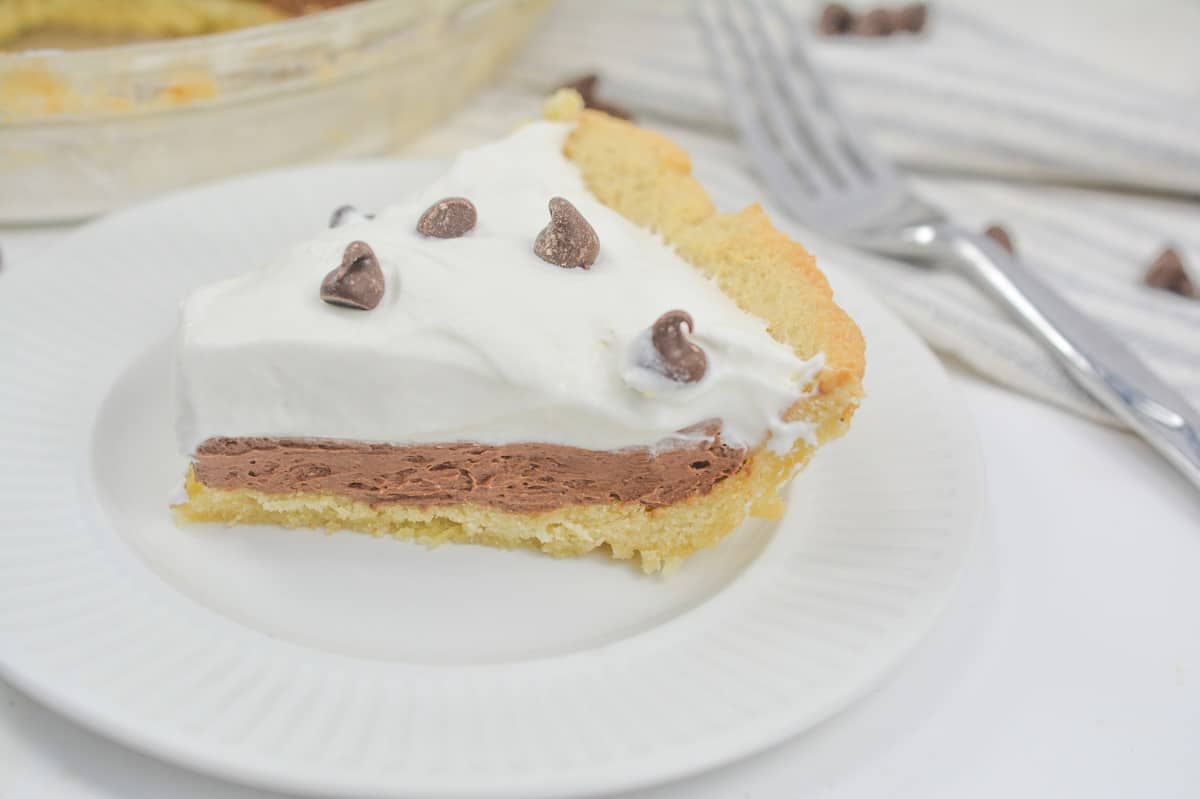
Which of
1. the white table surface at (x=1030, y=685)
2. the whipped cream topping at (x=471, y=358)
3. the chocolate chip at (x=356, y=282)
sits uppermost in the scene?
the chocolate chip at (x=356, y=282)

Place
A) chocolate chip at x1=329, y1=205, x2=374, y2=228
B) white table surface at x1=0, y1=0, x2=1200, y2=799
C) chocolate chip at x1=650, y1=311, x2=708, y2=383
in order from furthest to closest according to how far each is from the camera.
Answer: chocolate chip at x1=329, y1=205, x2=374, y2=228, chocolate chip at x1=650, y1=311, x2=708, y2=383, white table surface at x1=0, y1=0, x2=1200, y2=799

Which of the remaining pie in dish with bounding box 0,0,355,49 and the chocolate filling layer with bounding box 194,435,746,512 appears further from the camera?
the remaining pie in dish with bounding box 0,0,355,49

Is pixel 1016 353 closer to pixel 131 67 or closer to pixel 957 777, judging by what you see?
pixel 957 777

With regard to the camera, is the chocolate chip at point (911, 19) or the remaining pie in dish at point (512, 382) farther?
the chocolate chip at point (911, 19)

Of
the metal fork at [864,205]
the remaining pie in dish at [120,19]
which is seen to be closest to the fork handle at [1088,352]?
the metal fork at [864,205]

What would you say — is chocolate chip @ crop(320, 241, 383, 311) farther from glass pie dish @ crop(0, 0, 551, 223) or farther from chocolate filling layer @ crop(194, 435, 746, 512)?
glass pie dish @ crop(0, 0, 551, 223)

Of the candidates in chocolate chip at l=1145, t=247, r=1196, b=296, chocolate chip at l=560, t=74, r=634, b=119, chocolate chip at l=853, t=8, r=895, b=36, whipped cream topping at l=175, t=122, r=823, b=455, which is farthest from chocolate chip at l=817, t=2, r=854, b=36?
whipped cream topping at l=175, t=122, r=823, b=455

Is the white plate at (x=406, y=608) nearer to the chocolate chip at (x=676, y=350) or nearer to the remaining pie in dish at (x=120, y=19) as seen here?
the chocolate chip at (x=676, y=350)
